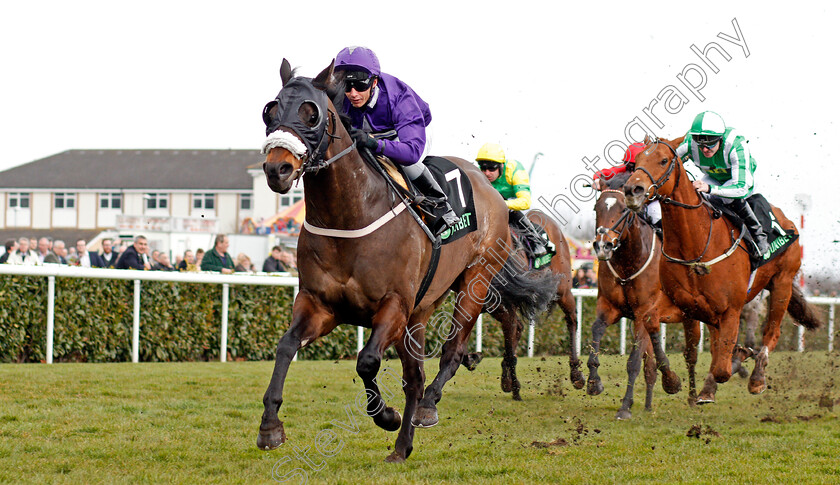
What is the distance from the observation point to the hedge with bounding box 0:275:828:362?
8766 millimetres

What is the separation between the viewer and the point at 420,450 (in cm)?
497

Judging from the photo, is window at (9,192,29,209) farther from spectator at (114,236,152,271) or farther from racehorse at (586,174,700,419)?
racehorse at (586,174,700,419)

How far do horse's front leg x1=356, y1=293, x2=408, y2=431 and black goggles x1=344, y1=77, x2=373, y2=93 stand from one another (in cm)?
107

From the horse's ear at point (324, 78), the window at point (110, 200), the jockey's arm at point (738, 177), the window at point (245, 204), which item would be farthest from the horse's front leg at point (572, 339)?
the window at point (110, 200)

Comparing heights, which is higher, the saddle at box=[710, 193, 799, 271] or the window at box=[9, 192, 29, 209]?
the window at box=[9, 192, 29, 209]

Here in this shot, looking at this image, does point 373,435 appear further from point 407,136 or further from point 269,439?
point 407,136

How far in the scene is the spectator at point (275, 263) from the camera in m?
12.2

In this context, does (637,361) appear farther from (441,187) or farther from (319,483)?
(319,483)

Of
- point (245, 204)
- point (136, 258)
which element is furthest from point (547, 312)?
point (245, 204)

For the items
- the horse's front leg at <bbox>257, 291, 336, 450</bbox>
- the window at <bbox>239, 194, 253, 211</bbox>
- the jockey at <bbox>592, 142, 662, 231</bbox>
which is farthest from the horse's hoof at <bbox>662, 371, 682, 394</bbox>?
the window at <bbox>239, 194, 253, 211</bbox>

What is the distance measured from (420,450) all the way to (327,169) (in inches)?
74.8

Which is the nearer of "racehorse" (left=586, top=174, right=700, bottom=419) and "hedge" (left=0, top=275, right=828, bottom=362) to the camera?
"racehorse" (left=586, top=174, right=700, bottom=419)

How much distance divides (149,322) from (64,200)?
43.6 metres

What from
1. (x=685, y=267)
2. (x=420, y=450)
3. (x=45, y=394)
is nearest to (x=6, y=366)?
(x=45, y=394)
